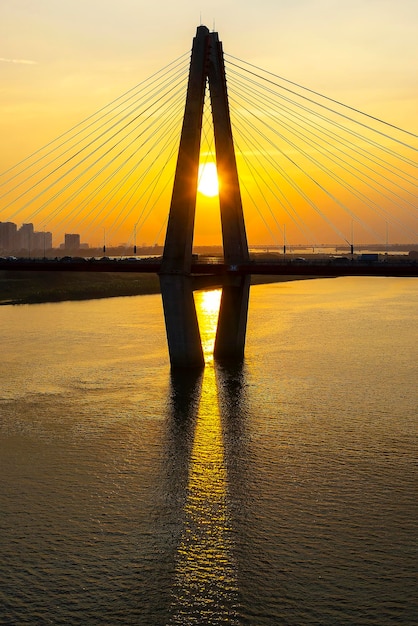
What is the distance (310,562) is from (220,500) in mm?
4181

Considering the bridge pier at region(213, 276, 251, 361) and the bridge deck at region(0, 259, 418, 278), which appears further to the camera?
the bridge pier at region(213, 276, 251, 361)

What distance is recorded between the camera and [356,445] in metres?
25.5

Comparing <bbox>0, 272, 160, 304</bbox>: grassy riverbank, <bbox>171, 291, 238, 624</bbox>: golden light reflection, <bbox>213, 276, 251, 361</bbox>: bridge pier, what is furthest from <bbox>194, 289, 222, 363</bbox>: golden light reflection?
<bbox>171, 291, 238, 624</bbox>: golden light reflection

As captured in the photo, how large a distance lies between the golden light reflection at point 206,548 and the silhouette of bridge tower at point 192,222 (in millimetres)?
12729

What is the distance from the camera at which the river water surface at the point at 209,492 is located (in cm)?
1575

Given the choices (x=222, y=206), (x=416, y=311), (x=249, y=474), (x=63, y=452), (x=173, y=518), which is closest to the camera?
(x=173, y=518)

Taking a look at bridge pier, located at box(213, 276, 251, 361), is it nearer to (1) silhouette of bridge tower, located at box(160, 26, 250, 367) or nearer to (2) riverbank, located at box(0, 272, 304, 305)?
(1) silhouette of bridge tower, located at box(160, 26, 250, 367)

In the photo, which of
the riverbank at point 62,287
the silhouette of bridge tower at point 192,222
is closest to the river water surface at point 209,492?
the silhouette of bridge tower at point 192,222

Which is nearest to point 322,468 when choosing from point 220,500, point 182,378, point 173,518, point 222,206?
point 220,500

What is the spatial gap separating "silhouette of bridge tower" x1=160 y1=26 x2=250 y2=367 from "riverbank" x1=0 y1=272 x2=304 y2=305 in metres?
48.1

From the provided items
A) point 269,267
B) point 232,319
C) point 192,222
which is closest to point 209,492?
point 269,267

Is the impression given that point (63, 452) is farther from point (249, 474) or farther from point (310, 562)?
point (310, 562)

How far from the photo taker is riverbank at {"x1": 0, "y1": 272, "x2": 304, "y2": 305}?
91.3m

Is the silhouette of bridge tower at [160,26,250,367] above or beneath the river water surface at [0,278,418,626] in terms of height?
above
